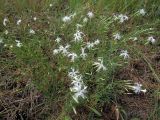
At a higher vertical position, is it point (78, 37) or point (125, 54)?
point (78, 37)

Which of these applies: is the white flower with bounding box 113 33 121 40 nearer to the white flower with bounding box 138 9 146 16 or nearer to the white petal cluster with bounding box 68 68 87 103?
the white flower with bounding box 138 9 146 16

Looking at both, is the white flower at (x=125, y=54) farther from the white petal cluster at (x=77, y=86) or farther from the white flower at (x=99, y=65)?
the white petal cluster at (x=77, y=86)

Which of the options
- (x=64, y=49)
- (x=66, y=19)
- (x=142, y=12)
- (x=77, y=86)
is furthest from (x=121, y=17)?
(x=77, y=86)

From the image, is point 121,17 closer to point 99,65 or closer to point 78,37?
point 78,37

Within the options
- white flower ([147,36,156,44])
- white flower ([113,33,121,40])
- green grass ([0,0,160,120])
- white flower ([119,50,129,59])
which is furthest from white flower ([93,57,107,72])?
white flower ([147,36,156,44])

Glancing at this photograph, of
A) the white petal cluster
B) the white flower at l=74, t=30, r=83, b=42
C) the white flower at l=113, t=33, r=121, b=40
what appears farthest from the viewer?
the white flower at l=113, t=33, r=121, b=40

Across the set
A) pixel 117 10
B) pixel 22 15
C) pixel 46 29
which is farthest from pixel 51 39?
pixel 117 10

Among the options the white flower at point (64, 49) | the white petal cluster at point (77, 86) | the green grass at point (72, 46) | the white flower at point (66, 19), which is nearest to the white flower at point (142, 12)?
the green grass at point (72, 46)
